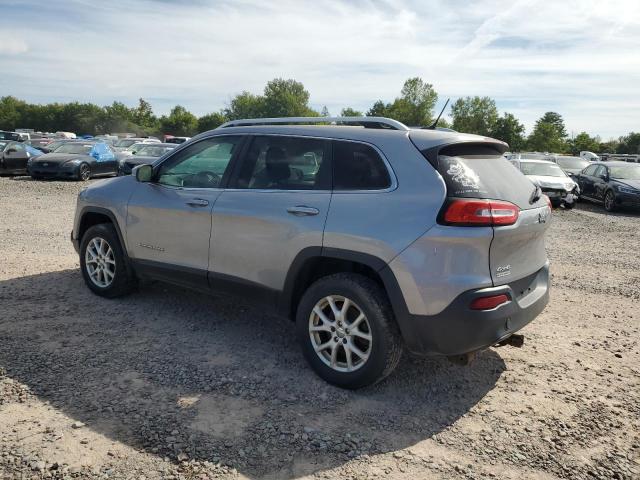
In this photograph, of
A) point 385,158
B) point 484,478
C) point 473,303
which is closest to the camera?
point 484,478

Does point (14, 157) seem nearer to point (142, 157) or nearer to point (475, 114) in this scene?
point (142, 157)

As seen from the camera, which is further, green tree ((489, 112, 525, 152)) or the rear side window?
green tree ((489, 112, 525, 152))

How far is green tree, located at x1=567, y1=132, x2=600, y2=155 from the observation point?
75500 millimetres

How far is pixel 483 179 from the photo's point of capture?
3.39 m

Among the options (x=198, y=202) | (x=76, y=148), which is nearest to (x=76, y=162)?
(x=76, y=148)

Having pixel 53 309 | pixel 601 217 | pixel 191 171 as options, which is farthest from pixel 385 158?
pixel 601 217

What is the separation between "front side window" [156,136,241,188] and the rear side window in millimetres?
1052

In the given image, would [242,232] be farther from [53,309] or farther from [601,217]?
[601,217]

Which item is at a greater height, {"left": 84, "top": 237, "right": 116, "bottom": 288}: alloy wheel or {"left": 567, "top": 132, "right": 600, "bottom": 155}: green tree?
{"left": 567, "top": 132, "right": 600, "bottom": 155}: green tree

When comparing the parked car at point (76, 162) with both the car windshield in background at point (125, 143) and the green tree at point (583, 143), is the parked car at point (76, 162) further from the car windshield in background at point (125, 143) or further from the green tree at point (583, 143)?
the green tree at point (583, 143)

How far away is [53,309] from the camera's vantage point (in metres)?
4.93

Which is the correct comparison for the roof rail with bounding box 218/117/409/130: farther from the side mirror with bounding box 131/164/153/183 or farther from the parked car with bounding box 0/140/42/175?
the parked car with bounding box 0/140/42/175

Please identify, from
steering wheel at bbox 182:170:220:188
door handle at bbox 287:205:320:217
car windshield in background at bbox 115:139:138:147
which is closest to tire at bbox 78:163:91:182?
car windshield in background at bbox 115:139:138:147

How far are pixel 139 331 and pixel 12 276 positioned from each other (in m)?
2.42
